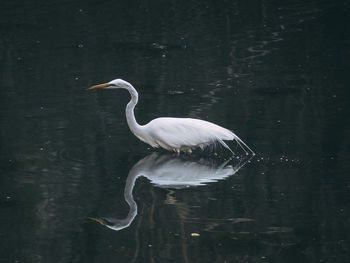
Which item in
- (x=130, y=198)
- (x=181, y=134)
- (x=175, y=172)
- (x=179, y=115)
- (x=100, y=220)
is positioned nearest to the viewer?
(x=100, y=220)

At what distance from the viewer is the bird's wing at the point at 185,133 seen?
9188mm

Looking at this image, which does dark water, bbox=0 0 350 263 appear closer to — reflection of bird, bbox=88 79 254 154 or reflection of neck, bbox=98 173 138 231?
reflection of neck, bbox=98 173 138 231

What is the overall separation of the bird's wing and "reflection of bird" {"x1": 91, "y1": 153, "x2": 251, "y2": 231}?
0.20 metres

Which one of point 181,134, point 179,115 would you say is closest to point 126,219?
point 181,134

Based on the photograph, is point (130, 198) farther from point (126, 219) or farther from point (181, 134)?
point (181, 134)

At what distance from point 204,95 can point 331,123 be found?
6.77ft

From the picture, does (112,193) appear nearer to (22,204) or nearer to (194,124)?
(22,204)

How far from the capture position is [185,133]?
9281 millimetres

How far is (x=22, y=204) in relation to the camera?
809 centimetres

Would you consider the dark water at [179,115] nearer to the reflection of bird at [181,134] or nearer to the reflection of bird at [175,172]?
the reflection of bird at [175,172]

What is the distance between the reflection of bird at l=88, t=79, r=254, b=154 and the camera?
362 inches

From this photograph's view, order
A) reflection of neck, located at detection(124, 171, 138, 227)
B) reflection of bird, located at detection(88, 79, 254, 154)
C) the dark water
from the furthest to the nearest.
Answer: reflection of bird, located at detection(88, 79, 254, 154)
reflection of neck, located at detection(124, 171, 138, 227)
the dark water

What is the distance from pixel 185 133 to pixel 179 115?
1.38 m

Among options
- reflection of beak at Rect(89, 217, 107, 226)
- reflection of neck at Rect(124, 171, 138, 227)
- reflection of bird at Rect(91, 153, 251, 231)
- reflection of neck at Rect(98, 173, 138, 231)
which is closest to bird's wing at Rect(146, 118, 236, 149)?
reflection of bird at Rect(91, 153, 251, 231)
